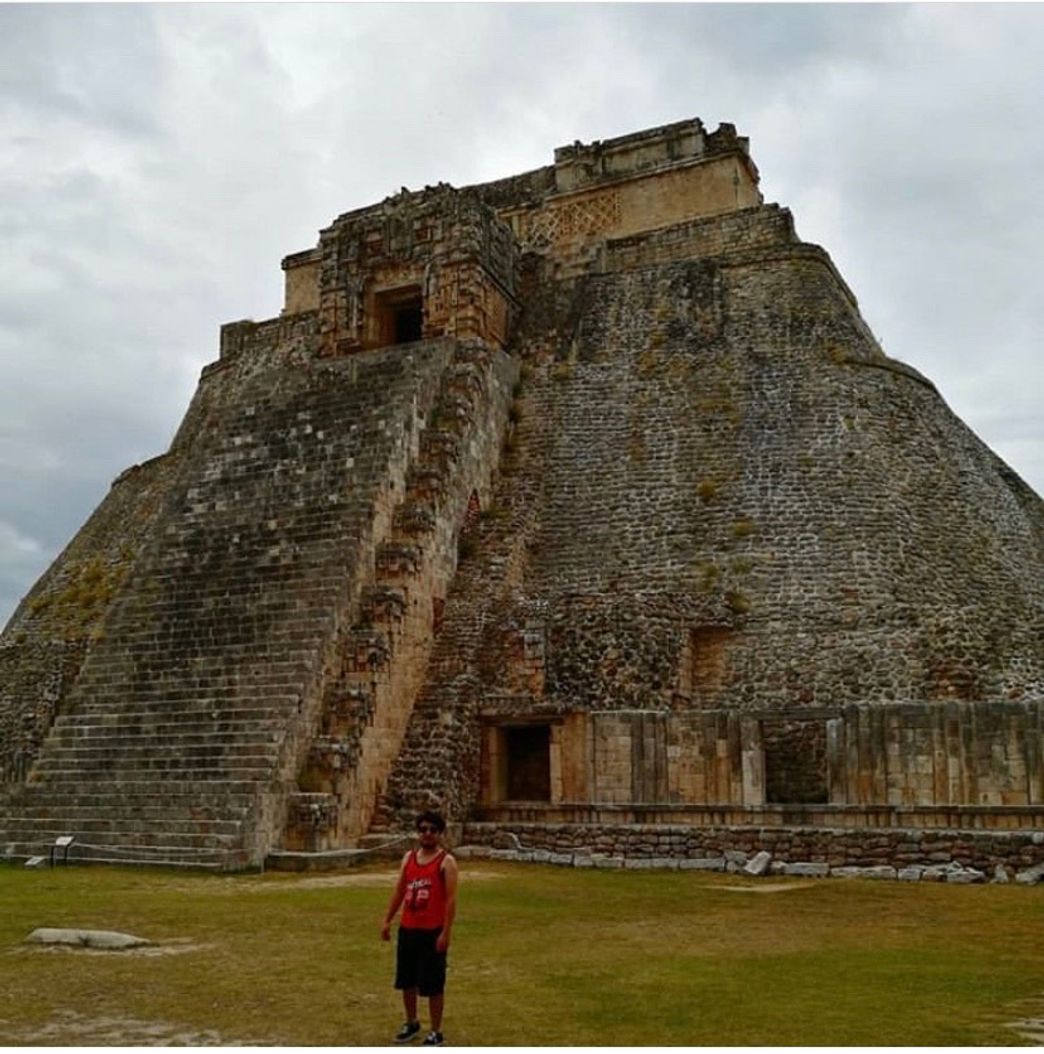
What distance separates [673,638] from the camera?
17406 millimetres

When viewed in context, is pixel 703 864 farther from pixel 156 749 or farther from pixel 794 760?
pixel 156 749

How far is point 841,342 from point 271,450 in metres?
9.98

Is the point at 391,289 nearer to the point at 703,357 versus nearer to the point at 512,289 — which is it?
the point at 512,289

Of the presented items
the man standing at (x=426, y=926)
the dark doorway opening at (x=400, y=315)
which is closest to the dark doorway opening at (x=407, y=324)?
the dark doorway opening at (x=400, y=315)

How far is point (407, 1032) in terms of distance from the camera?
5984 mm

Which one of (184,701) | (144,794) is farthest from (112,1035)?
(184,701)

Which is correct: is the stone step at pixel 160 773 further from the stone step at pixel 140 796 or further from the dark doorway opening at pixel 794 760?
the dark doorway opening at pixel 794 760

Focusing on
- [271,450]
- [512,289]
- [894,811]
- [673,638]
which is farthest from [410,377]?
[894,811]

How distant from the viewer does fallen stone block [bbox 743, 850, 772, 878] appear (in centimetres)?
1368

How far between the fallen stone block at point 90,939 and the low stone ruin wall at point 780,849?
22.7 feet

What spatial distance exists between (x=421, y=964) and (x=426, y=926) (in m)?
0.18

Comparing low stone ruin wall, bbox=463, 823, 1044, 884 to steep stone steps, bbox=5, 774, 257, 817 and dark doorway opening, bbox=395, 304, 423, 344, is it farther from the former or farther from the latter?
dark doorway opening, bbox=395, 304, 423, 344

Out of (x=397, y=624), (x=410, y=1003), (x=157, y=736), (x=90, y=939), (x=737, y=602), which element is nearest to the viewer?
(x=410, y=1003)

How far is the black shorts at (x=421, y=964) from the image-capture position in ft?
19.8
